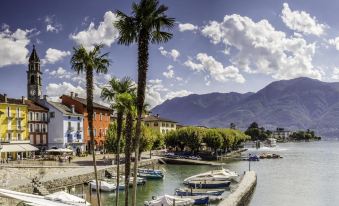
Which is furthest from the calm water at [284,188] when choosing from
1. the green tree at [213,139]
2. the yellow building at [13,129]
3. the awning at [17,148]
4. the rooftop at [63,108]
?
the green tree at [213,139]

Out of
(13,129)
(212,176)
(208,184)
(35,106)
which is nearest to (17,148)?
(13,129)

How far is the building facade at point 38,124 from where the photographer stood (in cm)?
10319

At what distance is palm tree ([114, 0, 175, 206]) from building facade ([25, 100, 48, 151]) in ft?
276

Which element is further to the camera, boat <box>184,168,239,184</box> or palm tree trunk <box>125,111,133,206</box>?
boat <box>184,168,239,184</box>

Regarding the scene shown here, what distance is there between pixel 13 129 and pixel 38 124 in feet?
32.2

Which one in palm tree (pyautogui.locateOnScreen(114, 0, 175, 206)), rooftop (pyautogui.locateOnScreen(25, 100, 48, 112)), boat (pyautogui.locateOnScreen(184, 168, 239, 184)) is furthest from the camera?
rooftop (pyautogui.locateOnScreen(25, 100, 48, 112))

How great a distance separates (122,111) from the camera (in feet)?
103

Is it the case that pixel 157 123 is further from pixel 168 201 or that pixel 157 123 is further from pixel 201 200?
pixel 168 201

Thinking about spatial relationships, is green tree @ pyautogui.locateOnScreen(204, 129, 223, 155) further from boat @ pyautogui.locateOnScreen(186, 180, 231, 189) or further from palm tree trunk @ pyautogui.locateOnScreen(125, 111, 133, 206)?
palm tree trunk @ pyautogui.locateOnScreen(125, 111, 133, 206)

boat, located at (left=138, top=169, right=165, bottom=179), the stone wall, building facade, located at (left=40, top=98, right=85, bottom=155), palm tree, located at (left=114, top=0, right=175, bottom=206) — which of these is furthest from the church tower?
palm tree, located at (left=114, top=0, right=175, bottom=206)

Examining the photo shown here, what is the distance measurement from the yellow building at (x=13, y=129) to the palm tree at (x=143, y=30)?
231 feet

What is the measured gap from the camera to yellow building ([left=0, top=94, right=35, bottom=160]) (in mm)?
90312

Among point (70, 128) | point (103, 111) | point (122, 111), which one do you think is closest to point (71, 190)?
point (122, 111)

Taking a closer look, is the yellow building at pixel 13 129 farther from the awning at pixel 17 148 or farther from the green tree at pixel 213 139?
the green tree at pixel 213 139
